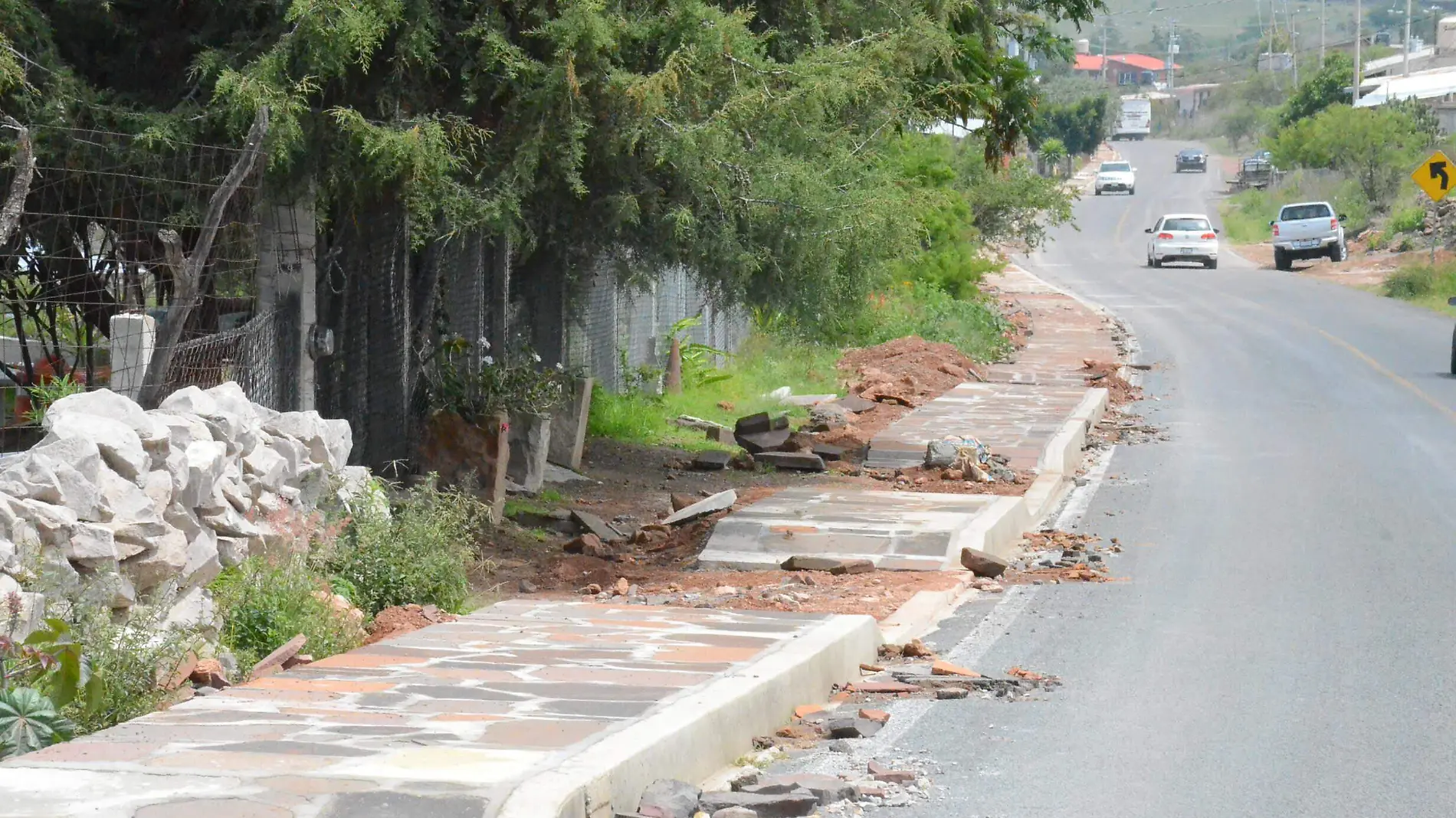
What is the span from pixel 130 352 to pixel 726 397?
1144 cm

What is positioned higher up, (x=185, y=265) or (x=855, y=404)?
(x=185, y=265)

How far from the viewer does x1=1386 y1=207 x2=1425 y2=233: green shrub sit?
51.9m

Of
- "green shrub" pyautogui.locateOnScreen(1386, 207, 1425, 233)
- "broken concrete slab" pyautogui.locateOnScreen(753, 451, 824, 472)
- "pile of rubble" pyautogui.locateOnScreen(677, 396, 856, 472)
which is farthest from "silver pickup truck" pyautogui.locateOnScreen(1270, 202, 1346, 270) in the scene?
"broken concrete slab" pyautogui.locateOnScreen(753, 451, 824, 472)

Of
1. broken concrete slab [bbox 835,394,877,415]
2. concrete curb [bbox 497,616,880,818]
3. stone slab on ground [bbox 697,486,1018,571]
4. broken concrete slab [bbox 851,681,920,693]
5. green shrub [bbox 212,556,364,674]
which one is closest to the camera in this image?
concrete curb [bbox 497,616,880,818]

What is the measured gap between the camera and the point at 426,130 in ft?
35.1

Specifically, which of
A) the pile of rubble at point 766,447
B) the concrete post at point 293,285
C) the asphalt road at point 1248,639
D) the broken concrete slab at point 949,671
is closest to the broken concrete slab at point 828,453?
the pile of rubble at point 766,447

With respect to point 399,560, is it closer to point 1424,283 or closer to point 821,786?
point 821,786

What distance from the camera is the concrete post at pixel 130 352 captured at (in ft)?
31.2

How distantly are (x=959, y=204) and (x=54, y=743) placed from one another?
87.8 ft

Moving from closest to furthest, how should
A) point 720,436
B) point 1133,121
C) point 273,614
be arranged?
point 273,614
point 720,436
point 1133,121

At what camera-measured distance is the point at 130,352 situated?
984cm

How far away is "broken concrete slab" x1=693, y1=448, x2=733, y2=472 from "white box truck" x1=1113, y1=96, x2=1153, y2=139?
117 m

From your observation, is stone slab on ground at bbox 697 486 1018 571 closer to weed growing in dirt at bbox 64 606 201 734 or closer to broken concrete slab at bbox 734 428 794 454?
broken concrete slab at bbox 734 428 794 454

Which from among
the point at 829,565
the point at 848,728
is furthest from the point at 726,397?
the point at 848,728
